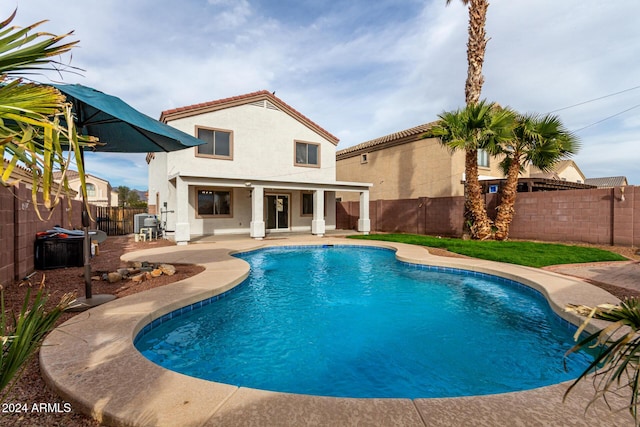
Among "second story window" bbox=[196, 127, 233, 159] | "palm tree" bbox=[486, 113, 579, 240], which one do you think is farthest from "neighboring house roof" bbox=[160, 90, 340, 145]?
"palm tree" bbox=[486, 113, 579, 240]

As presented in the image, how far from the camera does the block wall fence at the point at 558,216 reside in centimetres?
1158

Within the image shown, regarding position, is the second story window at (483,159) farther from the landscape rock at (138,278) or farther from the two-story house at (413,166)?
the landscape rock at (138,278)

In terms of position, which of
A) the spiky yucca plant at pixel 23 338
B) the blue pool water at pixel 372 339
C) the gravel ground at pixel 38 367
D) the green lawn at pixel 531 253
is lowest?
the blue pool water at pixel 372 339

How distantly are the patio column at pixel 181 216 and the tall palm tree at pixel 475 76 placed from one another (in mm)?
13319

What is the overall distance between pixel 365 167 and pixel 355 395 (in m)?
22.4

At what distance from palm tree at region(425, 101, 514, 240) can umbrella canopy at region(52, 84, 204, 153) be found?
11.3 meters

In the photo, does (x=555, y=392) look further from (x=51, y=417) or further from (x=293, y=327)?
(x=51, y=417)

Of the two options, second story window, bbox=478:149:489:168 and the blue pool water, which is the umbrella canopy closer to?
the blue pool water

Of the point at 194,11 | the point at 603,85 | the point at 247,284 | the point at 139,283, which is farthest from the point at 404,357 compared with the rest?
the point at 603,85

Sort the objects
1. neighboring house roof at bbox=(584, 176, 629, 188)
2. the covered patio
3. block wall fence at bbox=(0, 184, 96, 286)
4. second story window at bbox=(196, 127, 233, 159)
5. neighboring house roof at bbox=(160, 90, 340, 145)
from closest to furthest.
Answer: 1. block wall fence at bbox=(0, 184, 96, 286)
2. the covered patio
3. neighboring house roof at bbox=(160, 90, 340, 145)
4. second story window at bbox=(196, 127, 233, 159)
5. neighboring house roof at bbox=(584, 176, 629, 188)

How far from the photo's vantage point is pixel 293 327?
18.4 ft

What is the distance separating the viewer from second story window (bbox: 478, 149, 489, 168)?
20.4 meters

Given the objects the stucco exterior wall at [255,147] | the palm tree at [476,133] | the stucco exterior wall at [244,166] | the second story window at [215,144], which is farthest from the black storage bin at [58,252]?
the palm tree at [476,133]

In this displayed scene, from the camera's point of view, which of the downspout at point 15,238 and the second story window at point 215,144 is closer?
the downspout at point 15,238
